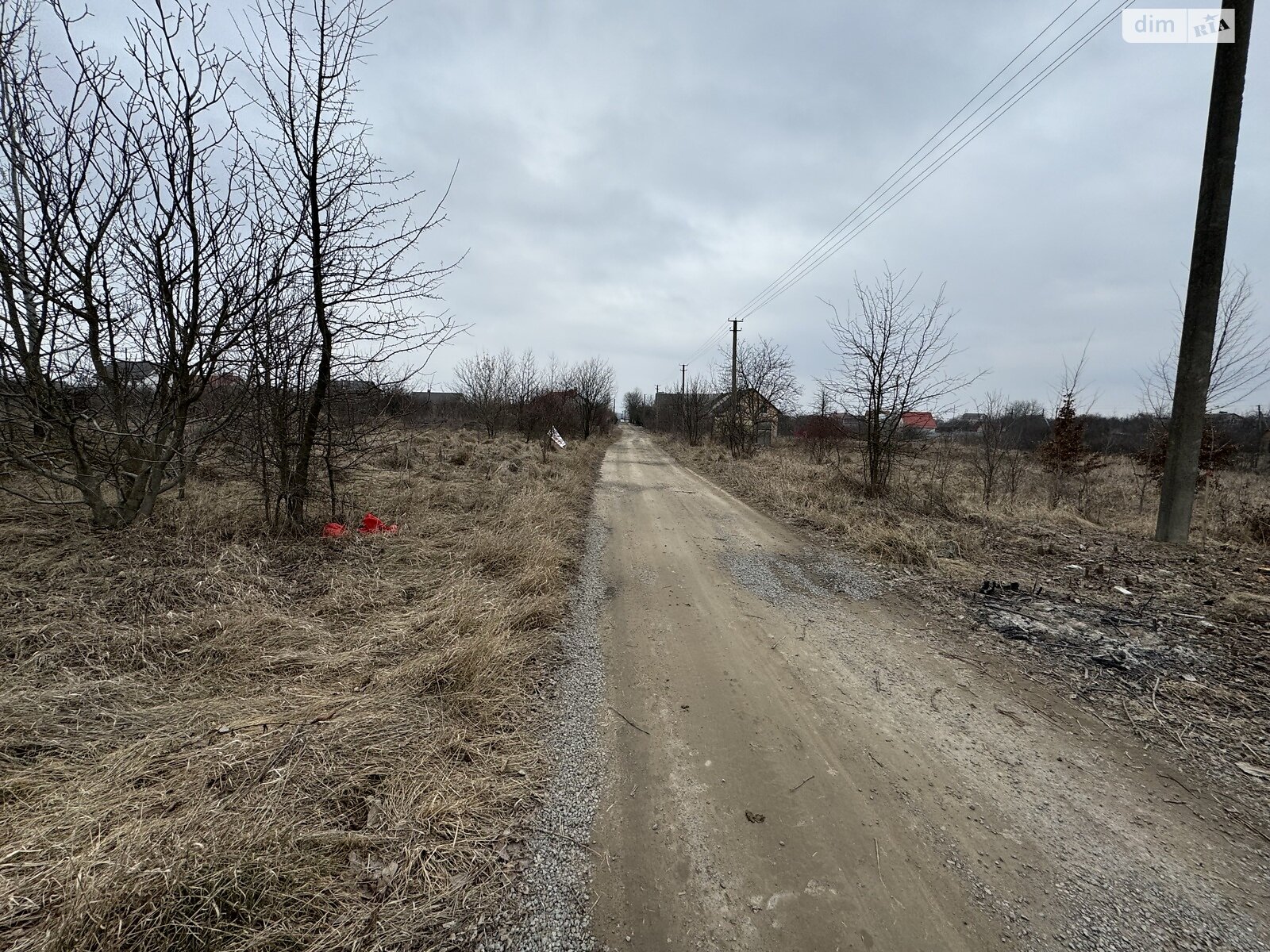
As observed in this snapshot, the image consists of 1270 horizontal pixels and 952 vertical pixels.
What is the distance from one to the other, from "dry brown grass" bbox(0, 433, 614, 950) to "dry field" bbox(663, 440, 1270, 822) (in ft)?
12.0

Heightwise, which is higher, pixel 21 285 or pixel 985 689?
pixel 21 285

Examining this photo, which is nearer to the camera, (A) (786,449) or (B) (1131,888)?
(B) (1131,888)

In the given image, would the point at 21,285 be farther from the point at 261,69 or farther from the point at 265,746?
the point at 265,746

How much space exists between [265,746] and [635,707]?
6.40 ft

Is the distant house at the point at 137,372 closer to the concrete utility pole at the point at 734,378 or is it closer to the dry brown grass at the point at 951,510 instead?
the dry brown grass at the point at 951,510

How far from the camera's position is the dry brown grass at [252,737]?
1621 mm

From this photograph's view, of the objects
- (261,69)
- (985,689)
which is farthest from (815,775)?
(261,69)

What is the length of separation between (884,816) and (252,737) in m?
3.08

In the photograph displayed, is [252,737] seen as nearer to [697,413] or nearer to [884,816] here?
[884,816]

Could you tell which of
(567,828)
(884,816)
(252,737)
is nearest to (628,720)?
(567,828)

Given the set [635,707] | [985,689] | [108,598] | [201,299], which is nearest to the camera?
[635,707]

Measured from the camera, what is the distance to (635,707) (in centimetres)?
309

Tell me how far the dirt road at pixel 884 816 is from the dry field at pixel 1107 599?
0.41 metres

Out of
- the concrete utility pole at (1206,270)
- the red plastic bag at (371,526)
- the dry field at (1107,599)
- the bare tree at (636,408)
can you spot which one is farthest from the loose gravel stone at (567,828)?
the bare tree at (636,408)
